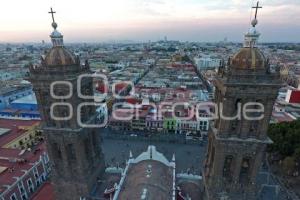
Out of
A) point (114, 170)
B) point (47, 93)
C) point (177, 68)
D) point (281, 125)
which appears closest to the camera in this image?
point (47, 93)

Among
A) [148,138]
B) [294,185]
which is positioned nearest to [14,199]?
[148,138]

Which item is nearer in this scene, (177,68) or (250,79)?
(250,79)

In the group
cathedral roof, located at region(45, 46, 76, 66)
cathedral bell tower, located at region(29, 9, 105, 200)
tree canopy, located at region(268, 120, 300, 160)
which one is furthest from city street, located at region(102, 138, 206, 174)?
cathedral roof, located at region(45, 46, 76, 66)

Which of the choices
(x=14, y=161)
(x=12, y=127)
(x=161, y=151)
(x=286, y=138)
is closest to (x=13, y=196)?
(x=14, y=161)

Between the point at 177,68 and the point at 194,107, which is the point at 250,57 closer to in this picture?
the point at 194,107

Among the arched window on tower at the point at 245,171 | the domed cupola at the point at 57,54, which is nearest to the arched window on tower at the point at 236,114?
the arched window on tower at the point at 245,171

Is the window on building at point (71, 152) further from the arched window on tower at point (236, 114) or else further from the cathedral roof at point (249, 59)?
the cathedral roof at point (249, 59)
